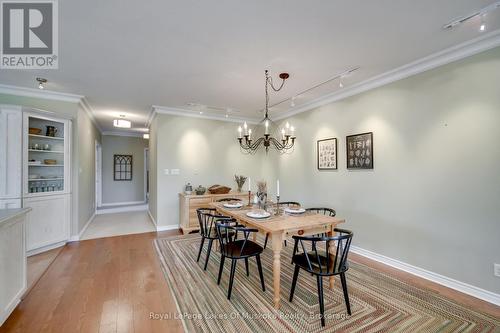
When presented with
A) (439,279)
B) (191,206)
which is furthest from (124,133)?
(439,279)

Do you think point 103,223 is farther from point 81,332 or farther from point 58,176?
point 81,332

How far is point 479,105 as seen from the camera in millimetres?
2283

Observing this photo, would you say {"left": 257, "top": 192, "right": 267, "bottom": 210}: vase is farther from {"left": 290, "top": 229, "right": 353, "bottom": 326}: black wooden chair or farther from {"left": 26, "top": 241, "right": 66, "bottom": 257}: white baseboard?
{"left": 26, "top": 241, "right": 66, "bottom": 257}: white baseboard

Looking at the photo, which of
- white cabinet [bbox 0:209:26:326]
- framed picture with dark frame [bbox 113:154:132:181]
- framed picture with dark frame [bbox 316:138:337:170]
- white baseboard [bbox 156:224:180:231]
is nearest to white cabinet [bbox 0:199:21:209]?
white cabinet [bbox 0:209:26:326]

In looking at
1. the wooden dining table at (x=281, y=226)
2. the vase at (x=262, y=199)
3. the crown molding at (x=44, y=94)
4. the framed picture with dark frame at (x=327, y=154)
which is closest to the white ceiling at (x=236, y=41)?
the crown molding at (x=44, y=94)

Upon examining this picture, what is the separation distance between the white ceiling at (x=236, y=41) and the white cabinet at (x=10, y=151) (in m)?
0.56

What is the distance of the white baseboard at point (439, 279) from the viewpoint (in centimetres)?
221

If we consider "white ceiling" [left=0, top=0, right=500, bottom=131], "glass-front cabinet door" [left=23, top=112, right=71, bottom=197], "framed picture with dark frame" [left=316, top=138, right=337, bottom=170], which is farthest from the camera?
"framed picture with dark frame" [left=316, top=138, right=337, bottom=170]

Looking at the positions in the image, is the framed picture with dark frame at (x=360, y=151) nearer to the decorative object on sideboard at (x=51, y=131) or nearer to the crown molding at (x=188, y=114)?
the crown molding at (x=188, y=114)

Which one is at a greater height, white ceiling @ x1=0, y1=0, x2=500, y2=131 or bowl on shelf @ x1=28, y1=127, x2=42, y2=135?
white ceiling @ x1=0, y1=0, x2=500, y2=131

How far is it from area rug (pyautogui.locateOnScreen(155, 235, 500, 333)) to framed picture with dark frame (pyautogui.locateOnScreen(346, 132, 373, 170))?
1494mm

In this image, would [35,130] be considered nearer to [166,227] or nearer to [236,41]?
[166,227]

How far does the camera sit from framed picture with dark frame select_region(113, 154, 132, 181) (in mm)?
7758

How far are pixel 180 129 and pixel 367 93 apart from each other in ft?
11.9
